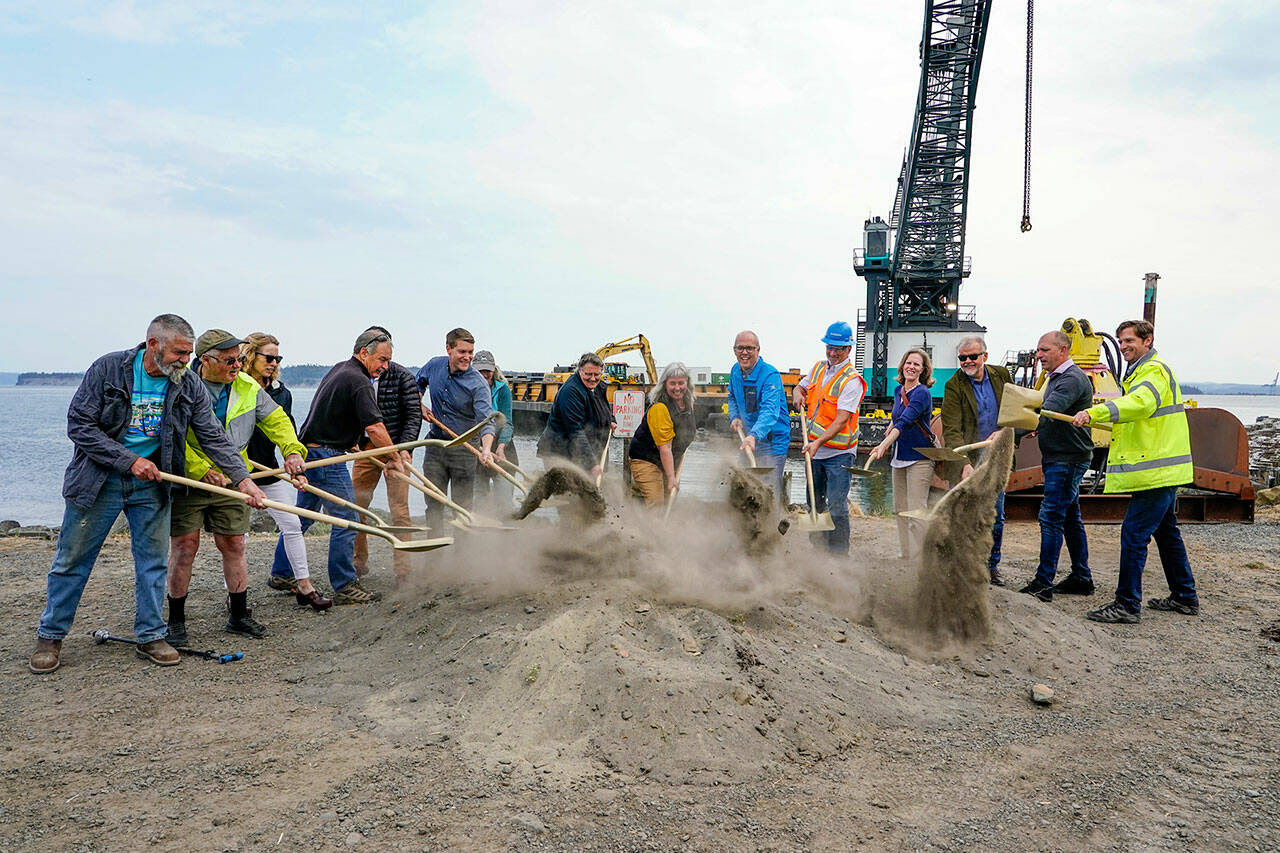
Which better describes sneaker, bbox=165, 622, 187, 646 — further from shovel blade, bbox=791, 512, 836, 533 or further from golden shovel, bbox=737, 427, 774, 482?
shovel blade, bbox=791, 512, 836, 533

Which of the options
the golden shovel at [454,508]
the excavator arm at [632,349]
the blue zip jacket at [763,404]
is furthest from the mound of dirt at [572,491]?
the excavator arm at [632,349]

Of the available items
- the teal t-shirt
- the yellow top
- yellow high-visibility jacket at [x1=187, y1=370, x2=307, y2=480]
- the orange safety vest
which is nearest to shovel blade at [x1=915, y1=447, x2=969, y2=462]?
the orange safety vest

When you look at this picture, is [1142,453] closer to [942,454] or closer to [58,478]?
[942,454]

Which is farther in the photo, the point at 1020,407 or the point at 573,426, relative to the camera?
the point at 573,426

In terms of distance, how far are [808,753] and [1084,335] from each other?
26.5ft

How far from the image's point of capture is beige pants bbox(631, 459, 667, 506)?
6.15 metres

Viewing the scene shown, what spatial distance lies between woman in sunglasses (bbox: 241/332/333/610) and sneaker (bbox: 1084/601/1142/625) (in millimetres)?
5161

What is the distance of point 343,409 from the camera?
5277mm

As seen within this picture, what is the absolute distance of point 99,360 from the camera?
4008mm

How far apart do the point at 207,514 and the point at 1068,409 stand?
18.6ft

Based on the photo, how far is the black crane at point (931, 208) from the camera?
1051 inches

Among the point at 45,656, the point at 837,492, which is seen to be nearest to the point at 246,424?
the point at 45,656

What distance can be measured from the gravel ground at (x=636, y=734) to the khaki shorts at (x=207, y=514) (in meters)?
0.69

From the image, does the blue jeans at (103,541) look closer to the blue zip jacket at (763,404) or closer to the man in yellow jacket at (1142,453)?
the blue zip jacket at (763,404)
